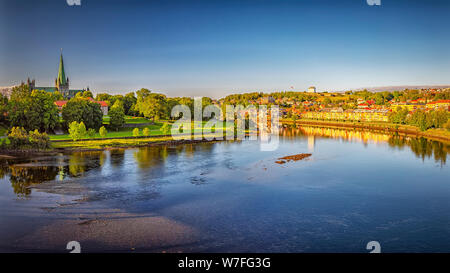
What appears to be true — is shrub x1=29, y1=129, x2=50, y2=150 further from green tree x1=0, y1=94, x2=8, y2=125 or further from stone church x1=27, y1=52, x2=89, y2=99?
stone church x1=27, y1=52, x2=89, y2=99

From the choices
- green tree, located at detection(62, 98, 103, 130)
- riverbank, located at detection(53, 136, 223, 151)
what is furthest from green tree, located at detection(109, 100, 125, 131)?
riverbank, located at detection(53, 136, 223, 151)

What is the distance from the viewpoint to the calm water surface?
11.1 m

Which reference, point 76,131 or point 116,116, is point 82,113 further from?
point 76,131

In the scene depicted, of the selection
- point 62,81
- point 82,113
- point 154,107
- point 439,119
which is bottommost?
point 439,119

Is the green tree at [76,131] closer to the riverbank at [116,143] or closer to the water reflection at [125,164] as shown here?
the riverbank at [116,143]

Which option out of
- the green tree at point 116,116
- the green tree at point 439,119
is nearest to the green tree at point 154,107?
the green tree at point 116,116

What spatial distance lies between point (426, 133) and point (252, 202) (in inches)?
1616

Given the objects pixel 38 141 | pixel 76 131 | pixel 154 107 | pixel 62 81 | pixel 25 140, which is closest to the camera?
pixel 38 141

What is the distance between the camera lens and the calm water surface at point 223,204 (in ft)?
36.5

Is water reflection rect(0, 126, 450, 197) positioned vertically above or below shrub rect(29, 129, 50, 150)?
below

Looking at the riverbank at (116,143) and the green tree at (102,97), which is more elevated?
the green tree at (102,97)

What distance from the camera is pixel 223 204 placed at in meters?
15.4

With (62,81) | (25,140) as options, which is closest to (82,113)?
(25,140)
